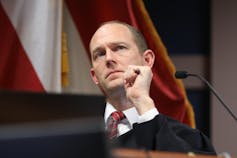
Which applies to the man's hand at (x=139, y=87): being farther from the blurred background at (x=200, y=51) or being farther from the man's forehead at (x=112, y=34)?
the blurred background at (x=200, y=51)

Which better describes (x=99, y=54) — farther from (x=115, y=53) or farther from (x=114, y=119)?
(x=114, y=119)

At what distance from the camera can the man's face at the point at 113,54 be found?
4.53ft

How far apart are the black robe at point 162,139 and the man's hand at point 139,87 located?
0.18 ft

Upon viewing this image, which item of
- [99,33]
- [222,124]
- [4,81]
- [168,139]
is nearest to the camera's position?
[168,139]

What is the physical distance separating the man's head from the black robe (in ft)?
0.79

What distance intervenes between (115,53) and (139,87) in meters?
0.19

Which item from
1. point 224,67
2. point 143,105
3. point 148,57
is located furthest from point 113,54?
point 224,67

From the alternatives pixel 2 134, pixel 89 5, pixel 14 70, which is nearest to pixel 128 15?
pixel 89 5

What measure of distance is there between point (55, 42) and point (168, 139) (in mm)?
759

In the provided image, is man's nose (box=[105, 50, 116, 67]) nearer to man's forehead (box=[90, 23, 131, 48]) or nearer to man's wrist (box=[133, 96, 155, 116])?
man's forehead (box=[90, 23, 131, 48])

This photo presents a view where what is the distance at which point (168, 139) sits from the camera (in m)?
1.14

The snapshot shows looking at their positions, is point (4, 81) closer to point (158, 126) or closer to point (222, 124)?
point (158, 126)

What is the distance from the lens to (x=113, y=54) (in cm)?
140

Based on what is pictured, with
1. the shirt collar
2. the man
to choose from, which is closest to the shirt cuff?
the man
